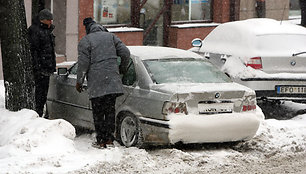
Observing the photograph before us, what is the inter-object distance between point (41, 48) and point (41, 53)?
2.9 inches

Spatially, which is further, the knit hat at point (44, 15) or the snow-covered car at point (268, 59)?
the snow-covered car at point (268, 59)

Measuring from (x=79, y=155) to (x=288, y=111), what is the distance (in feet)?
19.6

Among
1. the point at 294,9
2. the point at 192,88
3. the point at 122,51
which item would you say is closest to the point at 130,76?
the point at 122,51

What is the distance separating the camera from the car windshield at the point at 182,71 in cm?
895

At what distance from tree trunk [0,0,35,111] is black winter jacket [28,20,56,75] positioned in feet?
2.98

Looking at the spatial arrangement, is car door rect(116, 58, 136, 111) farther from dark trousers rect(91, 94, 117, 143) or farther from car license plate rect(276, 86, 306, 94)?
car license plate rect(276, 86, 306, 94)

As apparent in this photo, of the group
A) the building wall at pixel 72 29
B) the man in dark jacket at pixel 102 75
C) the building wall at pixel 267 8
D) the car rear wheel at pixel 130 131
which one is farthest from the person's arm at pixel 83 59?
the building wall at pixel 267 8

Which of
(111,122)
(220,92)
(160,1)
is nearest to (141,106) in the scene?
(111,122)

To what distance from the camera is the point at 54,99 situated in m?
10.5

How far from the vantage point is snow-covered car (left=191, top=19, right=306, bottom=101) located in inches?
453

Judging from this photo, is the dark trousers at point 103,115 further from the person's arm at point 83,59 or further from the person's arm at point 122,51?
the person's arm at point 122,51

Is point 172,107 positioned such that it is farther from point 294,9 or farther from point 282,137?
point 294,9

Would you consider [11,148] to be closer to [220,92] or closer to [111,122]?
[111,122]

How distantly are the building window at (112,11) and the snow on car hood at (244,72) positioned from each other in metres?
7.02
